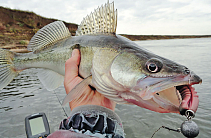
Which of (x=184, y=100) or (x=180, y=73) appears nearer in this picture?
(x=184, y=100)

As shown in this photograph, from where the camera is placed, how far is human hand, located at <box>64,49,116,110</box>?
1.64m

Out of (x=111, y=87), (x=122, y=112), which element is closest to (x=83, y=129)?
(x=111, y=87)

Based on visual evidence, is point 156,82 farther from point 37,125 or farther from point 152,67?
point 37,125

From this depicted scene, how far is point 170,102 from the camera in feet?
4.16

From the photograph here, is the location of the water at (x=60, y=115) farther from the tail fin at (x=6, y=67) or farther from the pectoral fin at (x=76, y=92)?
the pectoral fin at (x=76, y=92)

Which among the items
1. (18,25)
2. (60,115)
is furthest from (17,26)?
(60,115)

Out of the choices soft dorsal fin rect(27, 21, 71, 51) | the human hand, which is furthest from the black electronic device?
the human hand

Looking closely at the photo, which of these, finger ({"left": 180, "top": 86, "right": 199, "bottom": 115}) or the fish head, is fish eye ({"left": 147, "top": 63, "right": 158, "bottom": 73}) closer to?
the fish head

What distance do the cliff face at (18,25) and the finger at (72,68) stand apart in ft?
79.8

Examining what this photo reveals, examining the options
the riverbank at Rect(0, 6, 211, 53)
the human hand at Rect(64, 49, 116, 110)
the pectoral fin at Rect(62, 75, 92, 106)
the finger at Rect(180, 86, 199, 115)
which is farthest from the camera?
the riverbank at Rect(0, 6, 211, 53)

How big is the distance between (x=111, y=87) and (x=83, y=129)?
22.8 inches

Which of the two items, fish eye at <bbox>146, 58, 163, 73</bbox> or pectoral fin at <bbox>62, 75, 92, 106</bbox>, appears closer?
fish eye at <bbox>146, 58, 163, 73</bbox>

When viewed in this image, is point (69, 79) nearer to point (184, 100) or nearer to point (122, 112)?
point (184, 100)

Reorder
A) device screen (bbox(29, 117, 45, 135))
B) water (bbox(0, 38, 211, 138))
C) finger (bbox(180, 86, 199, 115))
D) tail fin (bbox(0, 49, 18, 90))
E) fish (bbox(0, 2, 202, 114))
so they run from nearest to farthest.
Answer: finger (bbox(180, 86, 199, 115)) → fish (bbox(0, 2, 202, 114)) → tail fin (bbox(0, 49, 18, 90)) → device screen (bbox(29, 117, 45, 135)) → water (bbox(0, 38, 211, 138))
